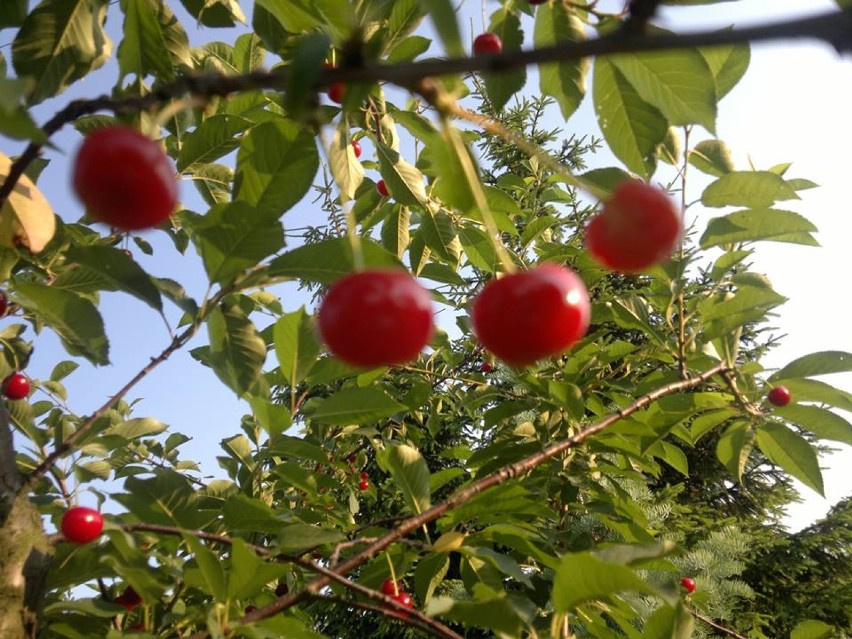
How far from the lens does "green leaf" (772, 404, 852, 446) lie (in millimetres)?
2263

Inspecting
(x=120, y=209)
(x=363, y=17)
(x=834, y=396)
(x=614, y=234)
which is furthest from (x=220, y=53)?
(x=834, y=396)

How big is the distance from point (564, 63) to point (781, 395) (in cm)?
166

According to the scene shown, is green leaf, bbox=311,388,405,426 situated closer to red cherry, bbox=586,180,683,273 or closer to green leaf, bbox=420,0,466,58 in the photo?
red cherry, bbox=586,180,683,273

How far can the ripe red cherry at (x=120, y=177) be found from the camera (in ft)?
2.75

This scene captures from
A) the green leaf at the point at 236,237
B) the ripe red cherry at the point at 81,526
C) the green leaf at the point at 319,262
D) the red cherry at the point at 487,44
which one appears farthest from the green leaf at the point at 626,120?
the ripe red cherry at the point at 81,526

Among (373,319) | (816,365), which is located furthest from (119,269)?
(816,365)

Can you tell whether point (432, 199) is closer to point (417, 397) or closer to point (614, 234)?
point (417, 397)

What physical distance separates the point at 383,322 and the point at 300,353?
→ 113cm

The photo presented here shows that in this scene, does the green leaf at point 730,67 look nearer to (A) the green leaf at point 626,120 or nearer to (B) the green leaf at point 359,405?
(A) the green leaf at point 626,120

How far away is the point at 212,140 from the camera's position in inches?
73.7

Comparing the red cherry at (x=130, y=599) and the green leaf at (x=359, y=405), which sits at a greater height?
the green leaf at (x=359, y=405)

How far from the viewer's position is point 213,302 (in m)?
1.50

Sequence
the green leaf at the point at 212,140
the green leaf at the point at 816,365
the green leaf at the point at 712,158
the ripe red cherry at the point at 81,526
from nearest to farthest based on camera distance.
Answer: the ripe red cherry at the point at 81,526
the green leaf at the point at 212,140
the green leaf at the point at 712,158
the green leaf at the point at 816,365

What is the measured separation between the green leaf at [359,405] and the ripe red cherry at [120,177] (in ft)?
3.56
